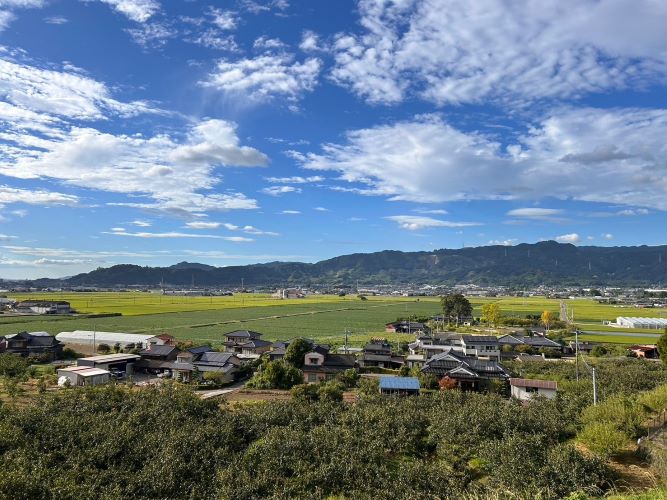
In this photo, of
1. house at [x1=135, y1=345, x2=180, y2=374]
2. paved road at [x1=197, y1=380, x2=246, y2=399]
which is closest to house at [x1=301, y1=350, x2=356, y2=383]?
paved road at [x1=197, y1=380, x2=246, y2=399]

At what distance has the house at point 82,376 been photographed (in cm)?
2691

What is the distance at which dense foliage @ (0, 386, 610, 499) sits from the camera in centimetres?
1101

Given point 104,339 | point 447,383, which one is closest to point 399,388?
point 447,383

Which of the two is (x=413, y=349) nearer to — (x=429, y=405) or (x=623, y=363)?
(x=623, y=363)

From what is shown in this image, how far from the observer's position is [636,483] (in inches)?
447

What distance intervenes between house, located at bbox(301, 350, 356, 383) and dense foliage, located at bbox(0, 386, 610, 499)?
34.8 feet

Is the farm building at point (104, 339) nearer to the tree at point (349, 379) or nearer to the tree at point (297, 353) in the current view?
the tree at point (297, 353)

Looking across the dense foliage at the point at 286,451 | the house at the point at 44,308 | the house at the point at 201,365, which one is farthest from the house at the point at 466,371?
the house at the point at 44,308

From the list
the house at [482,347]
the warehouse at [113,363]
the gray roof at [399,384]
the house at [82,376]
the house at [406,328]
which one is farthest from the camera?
the house at [406,328]

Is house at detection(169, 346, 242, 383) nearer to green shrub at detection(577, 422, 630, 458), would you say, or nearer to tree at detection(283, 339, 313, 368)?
tree at detection(283, 339, 313, 368)

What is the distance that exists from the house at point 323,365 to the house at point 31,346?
23030 mm

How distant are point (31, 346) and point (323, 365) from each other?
1034 inches

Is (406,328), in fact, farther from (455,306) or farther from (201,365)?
(201,365)

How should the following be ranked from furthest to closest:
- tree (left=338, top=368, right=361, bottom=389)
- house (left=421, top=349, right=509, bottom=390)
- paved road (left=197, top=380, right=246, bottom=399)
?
tree (left=338, top=368, right=361, bottom=389)
house (left=421, top=349, right=509, bottom=390)
paved road (left=197, top=380, right=246, bottom=399)
